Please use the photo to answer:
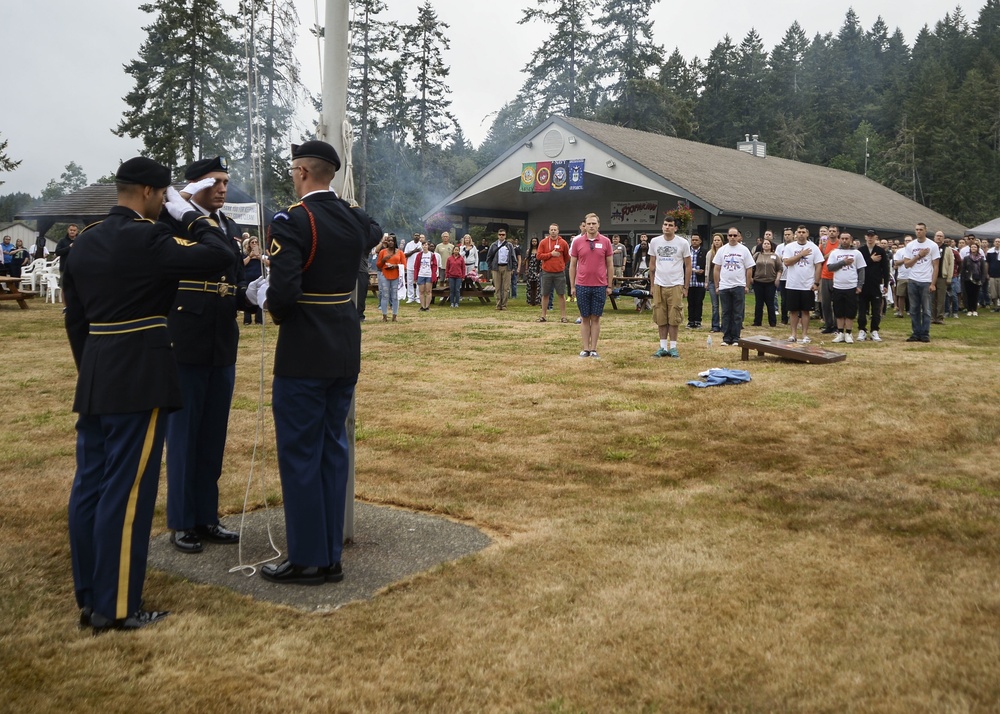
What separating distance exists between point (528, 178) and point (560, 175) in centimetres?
127

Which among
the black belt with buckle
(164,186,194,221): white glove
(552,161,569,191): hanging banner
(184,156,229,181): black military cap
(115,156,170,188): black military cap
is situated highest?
(552,161,569,191): hanging banner

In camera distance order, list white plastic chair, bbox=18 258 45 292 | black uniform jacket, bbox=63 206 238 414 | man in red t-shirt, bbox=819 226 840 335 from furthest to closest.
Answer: white plastic chair, bbox=18 258 45 292
man in red t-shirt, bbox=819 226 840 335
black uniform jacket, bbox=63 206 238 414

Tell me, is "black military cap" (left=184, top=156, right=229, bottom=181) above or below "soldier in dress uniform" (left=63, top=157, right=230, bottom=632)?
above

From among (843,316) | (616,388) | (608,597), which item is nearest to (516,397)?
(616,388)

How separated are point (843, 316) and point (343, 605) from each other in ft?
41.2

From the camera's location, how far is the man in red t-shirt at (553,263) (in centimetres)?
1786

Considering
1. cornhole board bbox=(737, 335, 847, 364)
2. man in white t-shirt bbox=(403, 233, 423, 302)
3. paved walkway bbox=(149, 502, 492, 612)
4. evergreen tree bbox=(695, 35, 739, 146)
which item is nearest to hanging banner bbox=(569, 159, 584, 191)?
man in white t-shirt bbox=(403, 233, 423, 302)

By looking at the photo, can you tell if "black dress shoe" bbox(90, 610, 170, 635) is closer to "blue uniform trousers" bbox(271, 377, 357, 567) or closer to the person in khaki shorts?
"blue uniform trousers" bbox(271, 377, 357, 567)

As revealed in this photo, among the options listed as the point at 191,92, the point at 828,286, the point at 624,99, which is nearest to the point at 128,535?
the point at 828,286

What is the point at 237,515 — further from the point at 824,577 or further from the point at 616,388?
the point at 616,388

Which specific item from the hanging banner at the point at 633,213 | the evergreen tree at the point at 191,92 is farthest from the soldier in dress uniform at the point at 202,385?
the evergreen tree at the point at 191,92

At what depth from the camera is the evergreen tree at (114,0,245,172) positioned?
39.4 meters

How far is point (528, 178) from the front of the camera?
103 ft

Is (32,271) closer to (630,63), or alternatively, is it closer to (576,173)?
(576,173)
